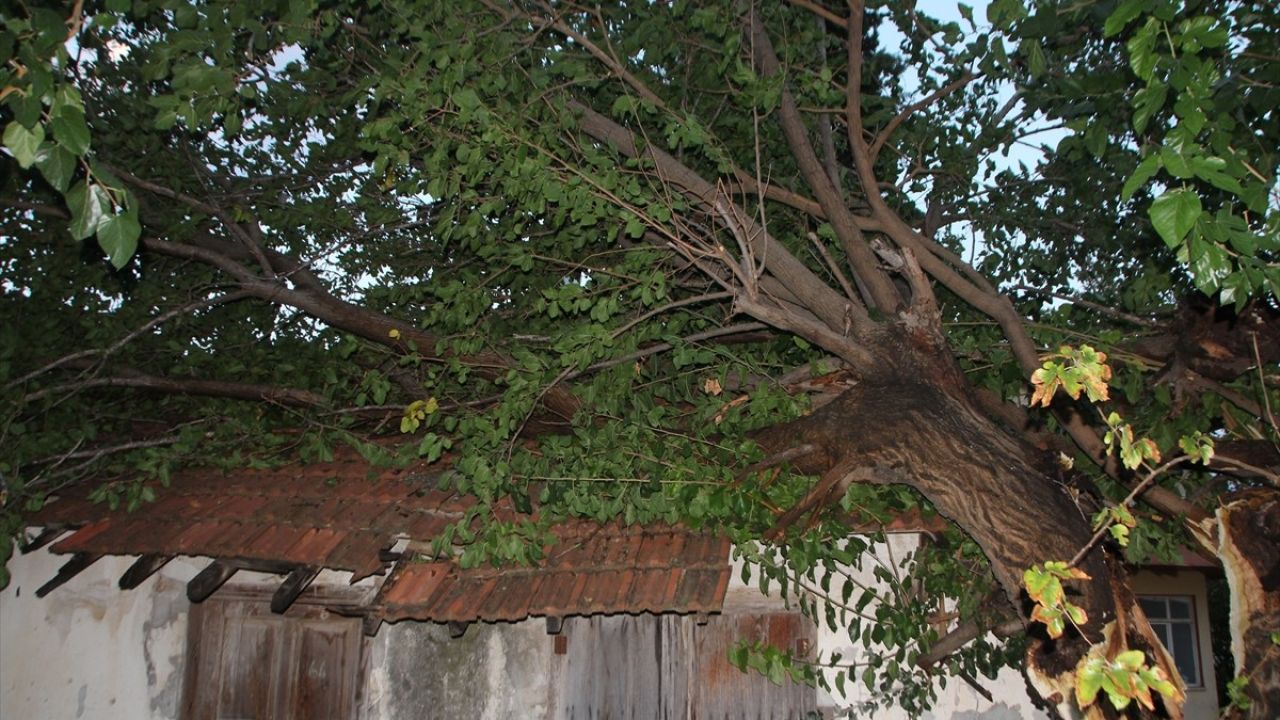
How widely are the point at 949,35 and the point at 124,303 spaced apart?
18.9 feet

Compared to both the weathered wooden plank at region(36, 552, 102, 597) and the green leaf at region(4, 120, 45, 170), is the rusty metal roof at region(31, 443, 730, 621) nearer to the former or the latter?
the weathered wooden plank at region(36, 552, 102, 597)

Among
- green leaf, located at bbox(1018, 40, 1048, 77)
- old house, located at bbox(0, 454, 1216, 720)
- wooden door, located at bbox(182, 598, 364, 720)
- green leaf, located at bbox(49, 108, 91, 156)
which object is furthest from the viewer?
wooden door, located at bbox(182, 598, 364, 720)

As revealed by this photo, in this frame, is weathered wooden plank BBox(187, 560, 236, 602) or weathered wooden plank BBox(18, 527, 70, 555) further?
weathered wooden plank BBox(18, 527, 70, 555)

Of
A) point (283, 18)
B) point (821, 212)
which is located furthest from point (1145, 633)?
point (283, 18)

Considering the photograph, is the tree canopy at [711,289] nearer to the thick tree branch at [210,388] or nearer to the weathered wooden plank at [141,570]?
the thick tree branch at [210,388]

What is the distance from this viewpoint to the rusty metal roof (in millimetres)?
4637

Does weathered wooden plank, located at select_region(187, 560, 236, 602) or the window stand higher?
weathered wooden plank, located at select_region(187, 560, 236, 602)

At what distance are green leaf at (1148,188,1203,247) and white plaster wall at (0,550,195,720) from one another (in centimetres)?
594

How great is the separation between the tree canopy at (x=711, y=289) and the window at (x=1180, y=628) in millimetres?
7673

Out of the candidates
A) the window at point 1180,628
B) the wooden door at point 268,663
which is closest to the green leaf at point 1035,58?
the wooden door at point 268,663

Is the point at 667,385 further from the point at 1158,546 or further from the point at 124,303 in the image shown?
the point at 124,303

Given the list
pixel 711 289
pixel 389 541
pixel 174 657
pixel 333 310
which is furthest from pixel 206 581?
pixel 711 289

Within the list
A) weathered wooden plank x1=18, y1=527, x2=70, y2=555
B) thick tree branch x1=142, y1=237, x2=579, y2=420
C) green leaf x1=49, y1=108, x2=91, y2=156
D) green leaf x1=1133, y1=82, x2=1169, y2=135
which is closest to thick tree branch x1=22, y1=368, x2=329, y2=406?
thick tree branch x1=142, y1=237, x2=579, y2=420

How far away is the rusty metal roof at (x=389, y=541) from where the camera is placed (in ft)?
15.2
